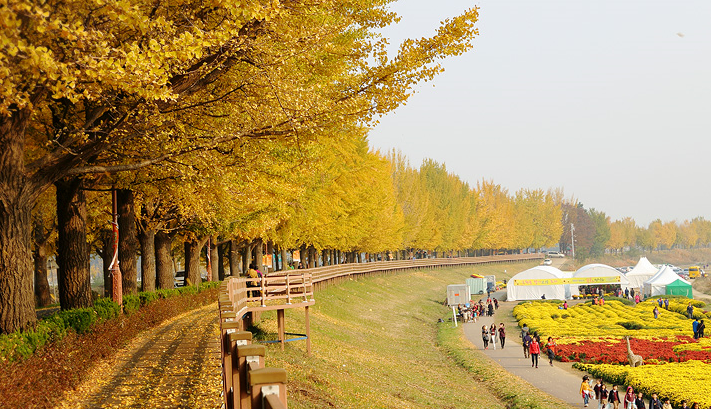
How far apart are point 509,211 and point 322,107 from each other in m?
110

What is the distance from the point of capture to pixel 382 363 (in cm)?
2439

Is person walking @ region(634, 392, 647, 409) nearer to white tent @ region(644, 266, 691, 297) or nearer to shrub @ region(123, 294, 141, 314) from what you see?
shrub @ region(123, 294, 141, 314)

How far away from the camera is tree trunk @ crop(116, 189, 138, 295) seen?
2016cm

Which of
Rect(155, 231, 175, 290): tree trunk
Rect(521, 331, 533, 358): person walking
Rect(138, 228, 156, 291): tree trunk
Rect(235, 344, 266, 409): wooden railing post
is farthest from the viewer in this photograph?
Rect(521, 331, 533, 358): person walking

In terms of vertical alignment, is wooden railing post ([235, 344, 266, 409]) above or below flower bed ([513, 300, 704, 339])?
above

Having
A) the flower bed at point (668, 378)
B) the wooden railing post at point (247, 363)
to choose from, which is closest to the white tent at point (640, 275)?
the flower bed at point (668, 378)

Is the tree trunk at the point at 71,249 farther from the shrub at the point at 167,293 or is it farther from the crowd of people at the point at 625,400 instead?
the crowd of people at the point at 625,400

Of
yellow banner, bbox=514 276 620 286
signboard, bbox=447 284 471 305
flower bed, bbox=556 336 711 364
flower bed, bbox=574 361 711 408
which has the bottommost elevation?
flower bed, bbox=556 336 711 364

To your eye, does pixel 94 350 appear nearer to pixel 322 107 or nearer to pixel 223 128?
pixel 223 128

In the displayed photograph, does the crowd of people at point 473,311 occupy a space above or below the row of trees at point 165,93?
below

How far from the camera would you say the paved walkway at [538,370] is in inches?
928

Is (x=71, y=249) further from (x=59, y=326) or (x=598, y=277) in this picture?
(x=598, y=277)

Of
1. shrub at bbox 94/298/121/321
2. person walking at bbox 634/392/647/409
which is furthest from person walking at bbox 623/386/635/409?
shrub at bbox 94/298/121/321

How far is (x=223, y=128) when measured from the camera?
12.9 meters
